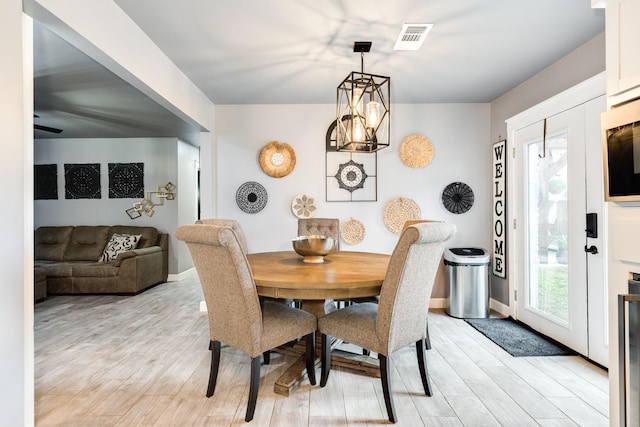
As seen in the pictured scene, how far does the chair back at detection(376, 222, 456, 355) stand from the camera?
5.61 feet

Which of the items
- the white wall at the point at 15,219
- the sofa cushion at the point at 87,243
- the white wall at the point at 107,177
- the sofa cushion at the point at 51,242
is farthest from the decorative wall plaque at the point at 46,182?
the white wall at the point at 15,219

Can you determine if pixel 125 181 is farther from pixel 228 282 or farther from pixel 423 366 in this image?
pixel 423 366

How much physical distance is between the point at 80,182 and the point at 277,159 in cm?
391

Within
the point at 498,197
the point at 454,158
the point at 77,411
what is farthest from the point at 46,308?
the point at 498,197

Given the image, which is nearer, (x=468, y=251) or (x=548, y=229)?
(x=548, y=229)

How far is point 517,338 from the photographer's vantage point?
2.97 m

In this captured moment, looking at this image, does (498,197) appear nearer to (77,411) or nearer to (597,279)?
(597,279)

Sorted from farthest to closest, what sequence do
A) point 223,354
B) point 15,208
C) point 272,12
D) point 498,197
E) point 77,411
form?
1. point 498,197
2. point 223,354
3. point 272,12
4. point 77,411
5. point 15,208

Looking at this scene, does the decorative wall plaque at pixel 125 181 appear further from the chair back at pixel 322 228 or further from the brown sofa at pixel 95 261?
the chair back at pixel 322 228

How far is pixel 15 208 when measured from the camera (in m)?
1.45

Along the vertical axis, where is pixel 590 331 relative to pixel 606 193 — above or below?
below

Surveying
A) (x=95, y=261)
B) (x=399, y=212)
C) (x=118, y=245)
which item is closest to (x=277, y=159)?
(x=399, y=212)

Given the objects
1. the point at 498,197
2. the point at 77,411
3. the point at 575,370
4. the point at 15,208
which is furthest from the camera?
the point at 498,197

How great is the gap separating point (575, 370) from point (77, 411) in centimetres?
323
